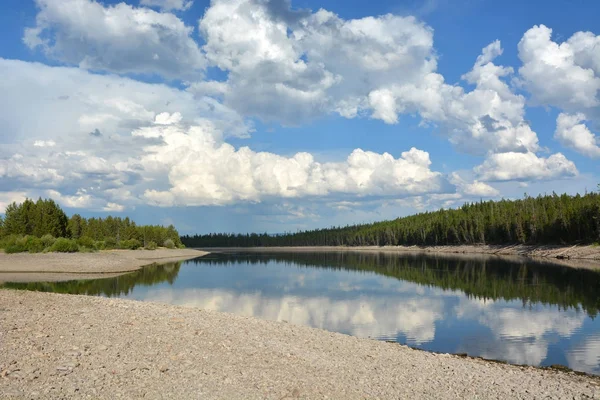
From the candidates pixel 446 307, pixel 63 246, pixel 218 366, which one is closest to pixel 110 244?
pixel 63 246

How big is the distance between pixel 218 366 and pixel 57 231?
332ft

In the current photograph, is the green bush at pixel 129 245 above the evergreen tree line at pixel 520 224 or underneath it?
underneath

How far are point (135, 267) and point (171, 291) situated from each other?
1419 inches

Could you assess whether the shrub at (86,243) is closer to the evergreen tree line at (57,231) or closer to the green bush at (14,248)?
the evergreen tree line at (57,231)

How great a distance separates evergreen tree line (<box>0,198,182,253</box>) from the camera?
257ft

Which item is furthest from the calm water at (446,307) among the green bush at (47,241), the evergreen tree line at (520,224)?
the evergreen tree line at (520,224)

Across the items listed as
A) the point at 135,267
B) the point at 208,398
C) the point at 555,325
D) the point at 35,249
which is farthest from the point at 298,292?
the point at 35,249

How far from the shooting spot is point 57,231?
10150 centimetres

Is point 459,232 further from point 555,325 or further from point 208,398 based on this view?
point 208,398

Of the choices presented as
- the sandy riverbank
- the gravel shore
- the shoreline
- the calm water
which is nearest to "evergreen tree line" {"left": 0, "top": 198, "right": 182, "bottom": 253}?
the sandy riverbank

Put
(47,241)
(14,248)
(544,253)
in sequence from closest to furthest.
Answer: (14,248)
(47,241)
(544,253)

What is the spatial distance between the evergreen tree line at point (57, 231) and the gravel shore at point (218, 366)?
2541 inches

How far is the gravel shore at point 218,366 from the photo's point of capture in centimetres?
1229

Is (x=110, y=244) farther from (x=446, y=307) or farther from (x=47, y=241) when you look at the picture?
(x=446, y=307)
